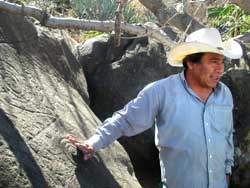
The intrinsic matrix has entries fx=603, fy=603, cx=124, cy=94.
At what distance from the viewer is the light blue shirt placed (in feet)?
11.1

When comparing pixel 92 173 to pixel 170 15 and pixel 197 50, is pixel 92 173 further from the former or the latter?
pixel 170 15

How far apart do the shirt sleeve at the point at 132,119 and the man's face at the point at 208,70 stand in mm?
268

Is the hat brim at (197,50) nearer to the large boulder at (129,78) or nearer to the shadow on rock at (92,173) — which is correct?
the shadow on rock at (92,173)

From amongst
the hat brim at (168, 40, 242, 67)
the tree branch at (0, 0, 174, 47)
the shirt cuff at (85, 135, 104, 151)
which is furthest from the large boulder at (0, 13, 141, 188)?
the hat brim at (168, 40, 242, 67)

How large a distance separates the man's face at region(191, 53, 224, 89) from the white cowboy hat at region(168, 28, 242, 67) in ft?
0.16

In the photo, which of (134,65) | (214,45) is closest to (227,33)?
(134,65)

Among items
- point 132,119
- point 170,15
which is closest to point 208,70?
point 132,119

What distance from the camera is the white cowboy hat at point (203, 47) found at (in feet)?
11.2

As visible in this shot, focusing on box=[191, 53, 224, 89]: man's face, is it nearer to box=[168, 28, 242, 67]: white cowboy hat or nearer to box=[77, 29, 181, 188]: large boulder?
box=[168, 28, 242, 67]: white cowboy hat

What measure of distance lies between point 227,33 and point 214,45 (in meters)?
3.44

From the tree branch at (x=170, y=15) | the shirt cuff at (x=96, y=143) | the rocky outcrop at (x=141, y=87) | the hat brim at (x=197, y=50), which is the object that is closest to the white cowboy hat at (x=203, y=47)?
the hat brim at (x=197, y=50)

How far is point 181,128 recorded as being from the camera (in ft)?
11.0

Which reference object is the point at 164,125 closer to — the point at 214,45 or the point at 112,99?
the point at 214,45

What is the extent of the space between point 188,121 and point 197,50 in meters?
0.41
